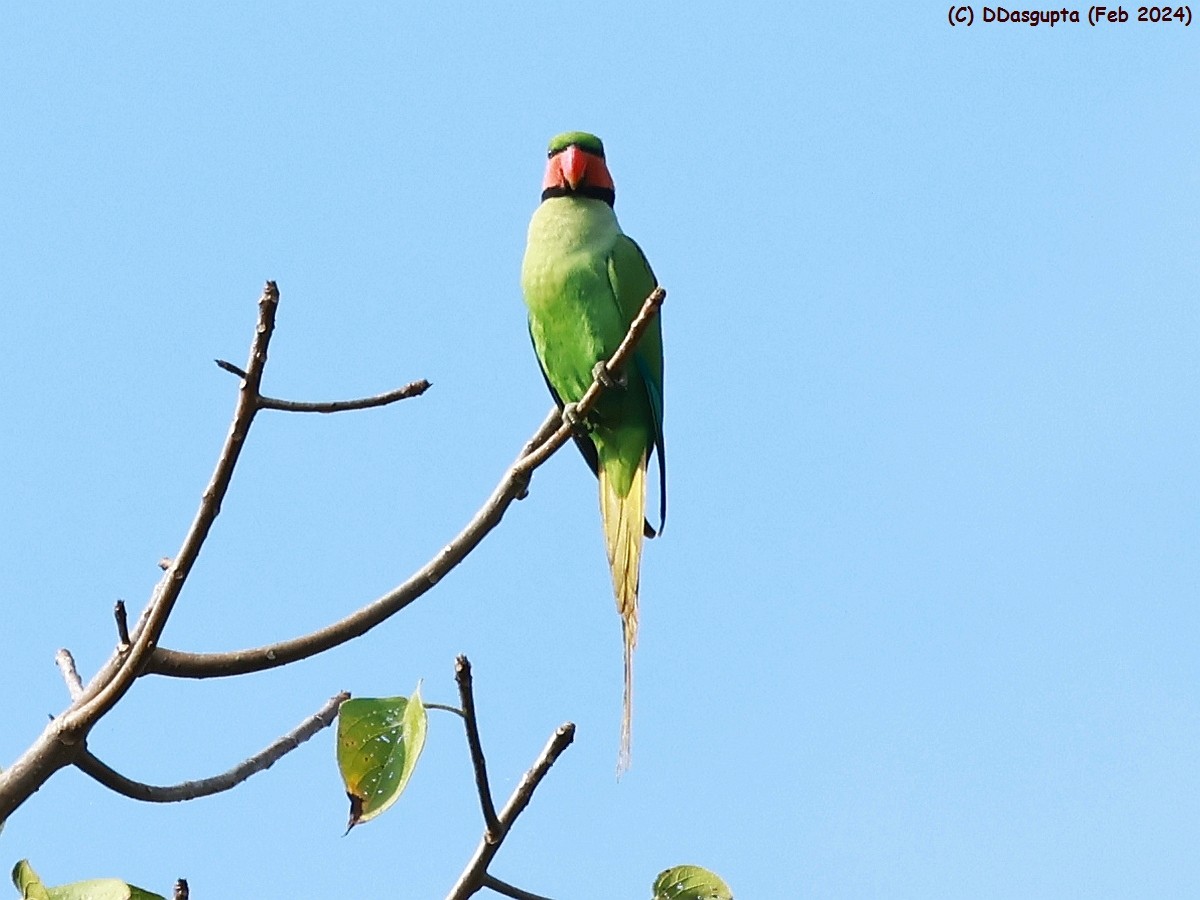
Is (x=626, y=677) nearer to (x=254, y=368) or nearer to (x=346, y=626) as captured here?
(x=346, y=626)

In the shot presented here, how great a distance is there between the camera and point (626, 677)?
126 inches

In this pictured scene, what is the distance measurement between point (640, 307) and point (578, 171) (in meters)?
0.69

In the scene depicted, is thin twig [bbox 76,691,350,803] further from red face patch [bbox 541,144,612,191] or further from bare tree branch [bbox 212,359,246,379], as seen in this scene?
red face patch [bbox 541,144,612,191]

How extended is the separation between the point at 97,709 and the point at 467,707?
0.66 metres

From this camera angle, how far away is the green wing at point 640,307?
4418 mm

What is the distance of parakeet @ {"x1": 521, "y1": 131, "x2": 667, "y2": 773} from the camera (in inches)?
173

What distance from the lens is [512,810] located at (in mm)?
1775

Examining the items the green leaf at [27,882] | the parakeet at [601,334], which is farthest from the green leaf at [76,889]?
the parakeet at [601,334]

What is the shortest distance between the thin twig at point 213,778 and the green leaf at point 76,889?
0.31 m

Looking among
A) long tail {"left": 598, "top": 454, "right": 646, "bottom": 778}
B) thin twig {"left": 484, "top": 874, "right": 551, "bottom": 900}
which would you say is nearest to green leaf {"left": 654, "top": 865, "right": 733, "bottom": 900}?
thin twig {"left": 484, "top": 874, "right": 551, "bottom": 900}

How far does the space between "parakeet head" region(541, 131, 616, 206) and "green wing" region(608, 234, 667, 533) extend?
11.5 inches

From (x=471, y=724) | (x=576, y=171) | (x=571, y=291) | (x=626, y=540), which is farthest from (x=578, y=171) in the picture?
(x=471, y=724)

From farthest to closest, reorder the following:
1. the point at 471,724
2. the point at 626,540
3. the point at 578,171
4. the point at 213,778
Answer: the point at 578,171, the point at 626,540, the point at 213,778, the point at 471,724

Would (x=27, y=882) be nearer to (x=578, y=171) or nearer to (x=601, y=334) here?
(x=601, y=334)
